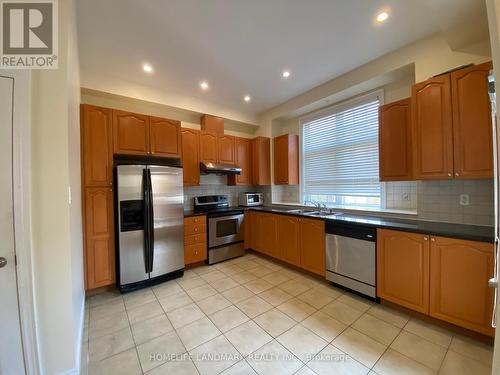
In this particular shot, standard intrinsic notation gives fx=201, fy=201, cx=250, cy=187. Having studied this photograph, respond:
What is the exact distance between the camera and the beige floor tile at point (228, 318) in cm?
194

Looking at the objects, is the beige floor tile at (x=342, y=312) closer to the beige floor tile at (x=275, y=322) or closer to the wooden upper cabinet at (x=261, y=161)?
the beige floor tile at (x=275, y=322)

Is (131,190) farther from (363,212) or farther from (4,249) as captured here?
(363,212)

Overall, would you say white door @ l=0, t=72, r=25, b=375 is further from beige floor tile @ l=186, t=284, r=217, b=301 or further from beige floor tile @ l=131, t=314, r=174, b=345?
beige floor tile @ l=186, t=284, r=217, b=301

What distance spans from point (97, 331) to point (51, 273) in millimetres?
983

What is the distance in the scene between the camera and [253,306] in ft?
7.39

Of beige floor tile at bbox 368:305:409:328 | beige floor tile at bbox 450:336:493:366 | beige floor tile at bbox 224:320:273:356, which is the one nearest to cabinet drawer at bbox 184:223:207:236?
beige floor tile at bbox 224:320:273:356

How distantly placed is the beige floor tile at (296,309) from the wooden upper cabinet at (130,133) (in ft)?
8.85

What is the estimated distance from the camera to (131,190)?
2615mm

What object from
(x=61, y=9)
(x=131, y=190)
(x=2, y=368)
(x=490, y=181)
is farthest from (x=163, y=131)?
(x=490, y=181)

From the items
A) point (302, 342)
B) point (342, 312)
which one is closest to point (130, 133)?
point (302, 342)

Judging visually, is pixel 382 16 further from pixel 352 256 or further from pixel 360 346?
pixel 360 346

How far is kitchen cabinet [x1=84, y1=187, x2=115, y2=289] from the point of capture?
2.44 metres

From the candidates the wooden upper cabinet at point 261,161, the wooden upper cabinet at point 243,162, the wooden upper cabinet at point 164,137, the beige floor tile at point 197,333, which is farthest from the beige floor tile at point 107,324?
the wooden upper cabinet at point 261,161

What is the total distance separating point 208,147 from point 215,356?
3075 millimetres
